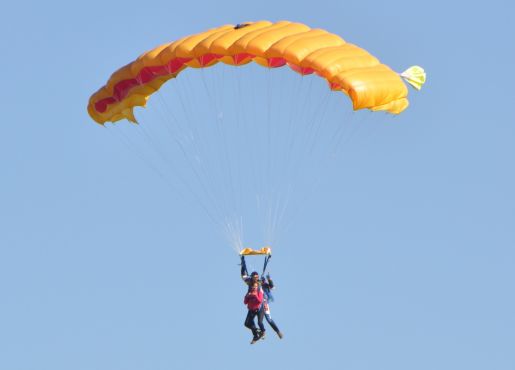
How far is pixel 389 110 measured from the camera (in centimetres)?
3803

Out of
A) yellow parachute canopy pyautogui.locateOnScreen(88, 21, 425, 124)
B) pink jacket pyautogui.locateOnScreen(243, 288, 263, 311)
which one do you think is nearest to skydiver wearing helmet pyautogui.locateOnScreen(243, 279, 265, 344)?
pink jacket pyautogui.locateOnScreen(243, 288, 263, 311)

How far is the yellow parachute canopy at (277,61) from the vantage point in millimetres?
36469

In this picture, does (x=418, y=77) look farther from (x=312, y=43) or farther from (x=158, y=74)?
(x=158, y=74)

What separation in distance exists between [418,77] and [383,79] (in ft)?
4.13

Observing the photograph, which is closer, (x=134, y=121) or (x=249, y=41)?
(x=249, y=41)

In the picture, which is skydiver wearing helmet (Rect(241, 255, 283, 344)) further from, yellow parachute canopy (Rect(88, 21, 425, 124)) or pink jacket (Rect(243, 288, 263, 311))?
yellow parachute canopy (Rect(88, 21, 425, 124))

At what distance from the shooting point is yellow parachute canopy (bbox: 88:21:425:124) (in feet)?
120

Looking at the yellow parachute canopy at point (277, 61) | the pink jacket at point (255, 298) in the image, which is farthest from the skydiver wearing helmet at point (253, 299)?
the yellow parachute canopy at point (277, 61)

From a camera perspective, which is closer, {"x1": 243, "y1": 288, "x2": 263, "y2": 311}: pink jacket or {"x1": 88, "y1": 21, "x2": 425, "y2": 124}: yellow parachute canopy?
{"x1": 88, "y1": 21, "x2": 425, "y2": 124}: yellow parachute canopy

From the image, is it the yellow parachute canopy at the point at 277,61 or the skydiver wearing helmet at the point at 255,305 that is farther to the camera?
the skydiver wearing helmet at the point at 255,305

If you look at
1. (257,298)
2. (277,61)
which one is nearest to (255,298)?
(257,298)

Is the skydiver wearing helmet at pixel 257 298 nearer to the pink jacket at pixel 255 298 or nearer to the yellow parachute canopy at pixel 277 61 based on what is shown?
the pink jacket at pixel 255 298

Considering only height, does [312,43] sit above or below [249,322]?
above

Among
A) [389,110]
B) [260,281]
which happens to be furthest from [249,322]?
[389,110]
